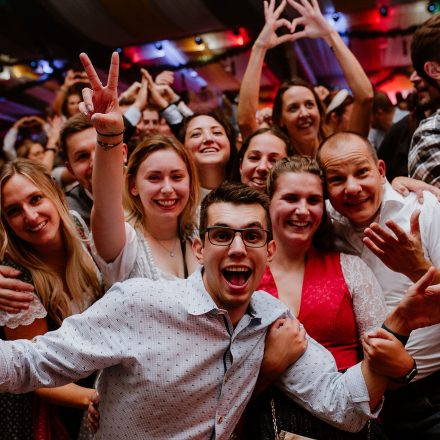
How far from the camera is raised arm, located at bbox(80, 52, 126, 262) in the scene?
1674mm

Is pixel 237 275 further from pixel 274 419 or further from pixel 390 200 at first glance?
pixel 390 200

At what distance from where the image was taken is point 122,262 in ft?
6.24

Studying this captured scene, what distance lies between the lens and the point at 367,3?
517cm

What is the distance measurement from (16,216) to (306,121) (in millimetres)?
1564

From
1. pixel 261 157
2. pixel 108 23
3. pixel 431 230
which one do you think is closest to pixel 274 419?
pixel 431 230

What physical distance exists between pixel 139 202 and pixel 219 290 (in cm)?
79

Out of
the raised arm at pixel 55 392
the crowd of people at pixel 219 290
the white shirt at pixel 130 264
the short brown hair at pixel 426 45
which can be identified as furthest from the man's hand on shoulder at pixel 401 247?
the raised arm at pixel 55 392

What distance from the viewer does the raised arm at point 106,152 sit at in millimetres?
1674

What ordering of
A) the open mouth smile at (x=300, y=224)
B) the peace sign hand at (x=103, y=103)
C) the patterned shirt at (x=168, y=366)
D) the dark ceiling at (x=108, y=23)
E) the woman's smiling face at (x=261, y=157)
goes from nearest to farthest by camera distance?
1. the patterned shirt at (x=168, y=366)
2. the peace sign hand at (x=103, y=103)
3. the open mouth smile at (x=300, y=224)
4. the woman's smiling face at (x=261, y=157)
5. the dark ceiling at (x=108, y=23)

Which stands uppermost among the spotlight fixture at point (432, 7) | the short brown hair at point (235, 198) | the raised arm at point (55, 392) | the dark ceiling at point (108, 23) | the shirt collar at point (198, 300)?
the dark ceiling at point (108, 23)

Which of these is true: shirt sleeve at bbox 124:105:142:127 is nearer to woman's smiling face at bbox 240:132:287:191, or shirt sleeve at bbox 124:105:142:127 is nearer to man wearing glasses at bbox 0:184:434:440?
woman's smiling face at bbox 240:132:287:191

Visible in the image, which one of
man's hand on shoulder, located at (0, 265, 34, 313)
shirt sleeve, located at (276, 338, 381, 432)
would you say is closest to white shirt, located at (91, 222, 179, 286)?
man's hand on shoulder, located at (0, 265, 34, 313)

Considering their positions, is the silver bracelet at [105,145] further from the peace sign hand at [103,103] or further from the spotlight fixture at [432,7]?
the spotlight fixture at [432,7]

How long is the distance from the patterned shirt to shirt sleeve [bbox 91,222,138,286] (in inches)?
10.3
